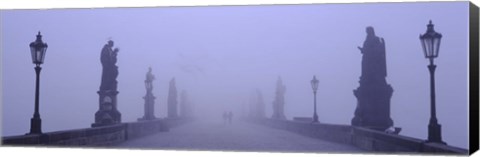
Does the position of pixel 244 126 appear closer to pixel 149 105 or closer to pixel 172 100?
pixel 172 100

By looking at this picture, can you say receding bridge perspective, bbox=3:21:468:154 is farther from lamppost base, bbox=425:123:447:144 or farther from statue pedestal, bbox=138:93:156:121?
lamppost base, bbox=425:123:447:144

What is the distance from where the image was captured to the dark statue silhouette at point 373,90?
2145 cm

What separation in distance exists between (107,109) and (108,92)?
0.46 metres

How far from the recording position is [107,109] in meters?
23.5

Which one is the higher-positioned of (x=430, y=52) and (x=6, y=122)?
(x=430, y=52)

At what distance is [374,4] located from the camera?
20422 millimetres

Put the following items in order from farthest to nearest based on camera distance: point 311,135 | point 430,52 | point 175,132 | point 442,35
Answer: point 175,132 < point 311,135 < point 442,35 < point 430,52

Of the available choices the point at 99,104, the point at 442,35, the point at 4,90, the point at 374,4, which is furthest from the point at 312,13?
the point at 4,90

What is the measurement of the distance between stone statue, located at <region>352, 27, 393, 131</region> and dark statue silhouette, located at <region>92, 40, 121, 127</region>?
632 cm

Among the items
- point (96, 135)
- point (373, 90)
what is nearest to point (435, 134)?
point (373, 90)

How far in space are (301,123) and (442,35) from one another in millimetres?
6933

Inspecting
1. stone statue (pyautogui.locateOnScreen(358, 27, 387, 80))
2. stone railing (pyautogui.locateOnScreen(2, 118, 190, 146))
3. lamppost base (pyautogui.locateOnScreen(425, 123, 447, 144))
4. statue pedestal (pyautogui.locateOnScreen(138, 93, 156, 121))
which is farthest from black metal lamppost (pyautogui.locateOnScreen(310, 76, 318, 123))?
lamppost base (pyautogui.locateOnScreen(425, 123, 447, 144))

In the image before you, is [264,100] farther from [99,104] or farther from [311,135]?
[99,104]

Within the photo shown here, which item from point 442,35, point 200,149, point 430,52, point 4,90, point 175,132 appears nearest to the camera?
point 430,52
